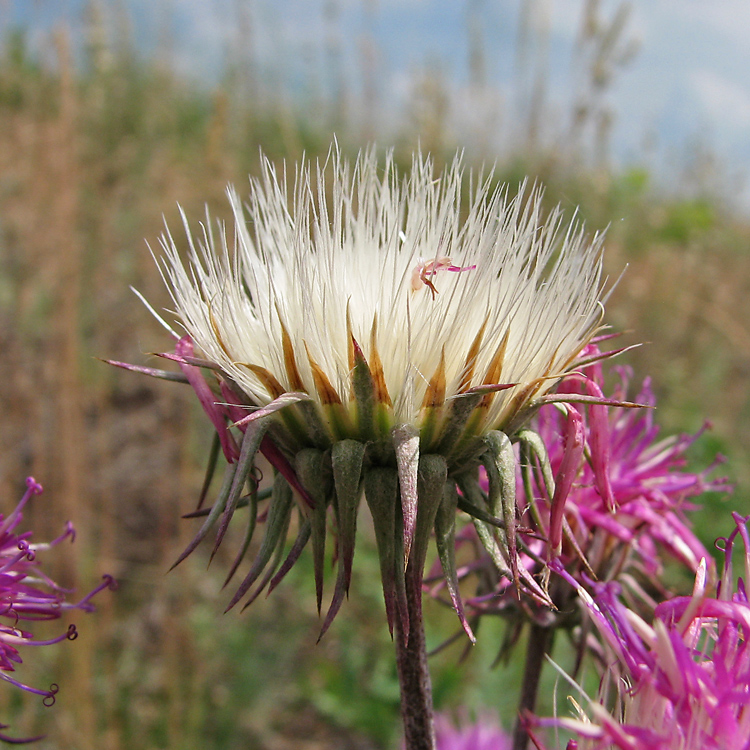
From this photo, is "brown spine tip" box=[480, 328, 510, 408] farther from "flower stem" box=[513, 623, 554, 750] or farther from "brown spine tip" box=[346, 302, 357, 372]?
"flower stem" box=[513, 623, 554, 750]

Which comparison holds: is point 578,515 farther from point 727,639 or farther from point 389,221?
point 389,221

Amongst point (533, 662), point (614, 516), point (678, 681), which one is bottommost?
point (533, 662)

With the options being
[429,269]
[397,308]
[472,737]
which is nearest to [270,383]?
[397,308]

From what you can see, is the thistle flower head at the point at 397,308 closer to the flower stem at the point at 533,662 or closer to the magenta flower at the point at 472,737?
the flower stem at the point at 533,662

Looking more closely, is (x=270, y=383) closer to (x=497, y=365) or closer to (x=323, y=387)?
(x=323, y=387)

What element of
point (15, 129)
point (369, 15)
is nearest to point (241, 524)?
point (369, 15)

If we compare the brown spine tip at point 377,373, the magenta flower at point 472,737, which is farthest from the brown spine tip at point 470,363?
the magenta flower at point 472,737

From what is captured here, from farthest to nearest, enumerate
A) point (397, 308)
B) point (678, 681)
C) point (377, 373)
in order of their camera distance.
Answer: point (397, 308), point (377, 373), point (678, 681)
